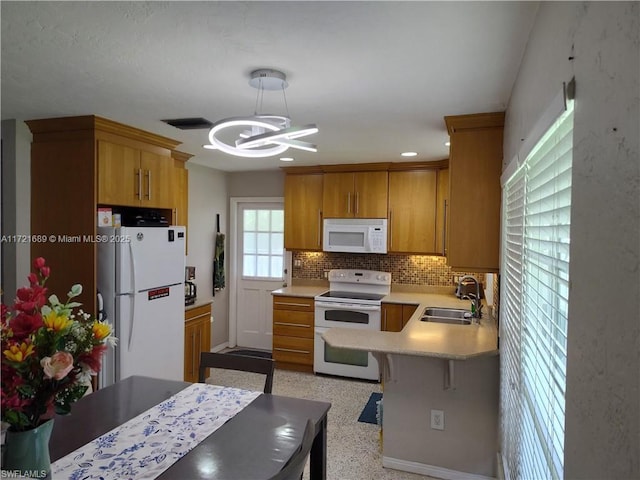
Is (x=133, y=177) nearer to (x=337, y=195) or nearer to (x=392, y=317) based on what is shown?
(x=337, y=195)

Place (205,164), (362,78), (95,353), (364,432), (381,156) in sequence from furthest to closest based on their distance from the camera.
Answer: (205,164) < (381,156) < (364,432) < (362,78) < (95,353)

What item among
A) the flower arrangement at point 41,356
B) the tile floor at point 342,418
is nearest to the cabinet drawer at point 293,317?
the tile floor at point 342,418

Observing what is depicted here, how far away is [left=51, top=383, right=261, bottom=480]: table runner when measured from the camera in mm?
1351

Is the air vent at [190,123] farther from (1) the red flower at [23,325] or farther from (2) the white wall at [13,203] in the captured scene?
(1) the red flower at [23,325]

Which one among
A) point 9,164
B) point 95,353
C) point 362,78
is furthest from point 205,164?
point 95,353

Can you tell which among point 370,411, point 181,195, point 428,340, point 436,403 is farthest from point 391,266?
point 181,195

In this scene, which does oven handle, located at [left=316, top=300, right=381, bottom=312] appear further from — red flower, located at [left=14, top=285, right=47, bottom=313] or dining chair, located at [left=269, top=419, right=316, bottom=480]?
red flower, located at [left=14, top=285, right=47, bottom=313]

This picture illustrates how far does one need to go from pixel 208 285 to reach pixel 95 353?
4.03 m

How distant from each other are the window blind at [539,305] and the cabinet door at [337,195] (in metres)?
2.67

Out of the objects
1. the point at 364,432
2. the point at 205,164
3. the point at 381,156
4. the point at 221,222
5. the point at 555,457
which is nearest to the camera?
the point at 555,457

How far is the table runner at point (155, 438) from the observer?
1351 mm

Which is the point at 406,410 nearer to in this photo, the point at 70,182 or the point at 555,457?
the point at 555,457

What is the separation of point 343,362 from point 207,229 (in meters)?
2.25

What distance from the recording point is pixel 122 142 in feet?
10.2
